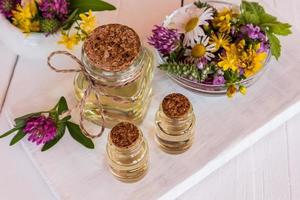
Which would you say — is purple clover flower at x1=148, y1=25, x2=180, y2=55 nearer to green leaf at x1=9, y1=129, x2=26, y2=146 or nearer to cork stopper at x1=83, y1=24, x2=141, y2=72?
cork stopper at x1=83, y1=24, x2=141, y2=72

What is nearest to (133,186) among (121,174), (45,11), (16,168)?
(121,174)

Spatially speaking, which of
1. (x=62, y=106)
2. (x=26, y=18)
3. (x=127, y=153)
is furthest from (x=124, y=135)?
(x=26, y=18)

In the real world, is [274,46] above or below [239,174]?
above

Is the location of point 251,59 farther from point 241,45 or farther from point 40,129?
point 40,129

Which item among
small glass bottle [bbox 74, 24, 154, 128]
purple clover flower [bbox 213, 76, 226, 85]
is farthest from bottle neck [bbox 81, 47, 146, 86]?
purple clover flower [bbox 213, 76, 226, 85]

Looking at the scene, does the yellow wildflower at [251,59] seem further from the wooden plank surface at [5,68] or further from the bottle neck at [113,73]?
the wooden plank surface at [5,68]
